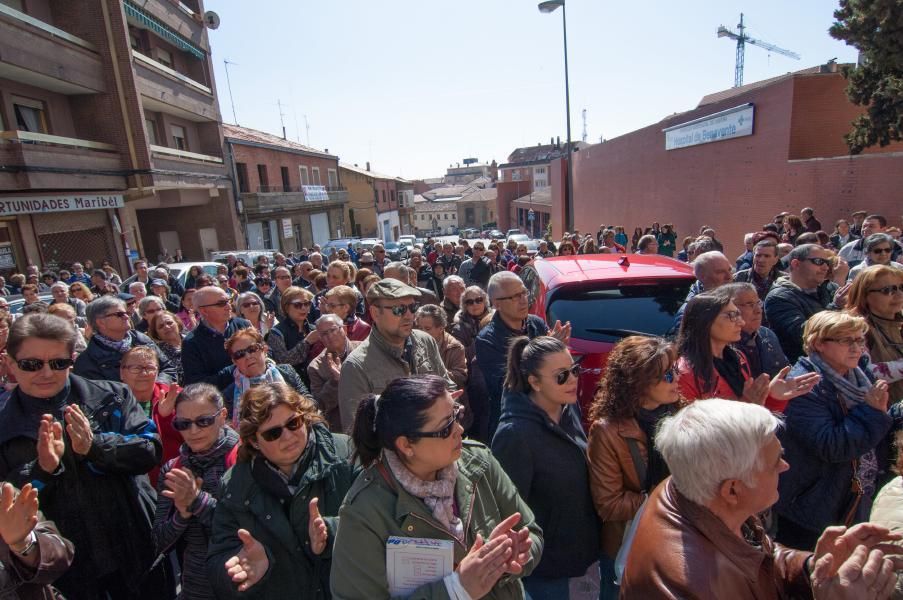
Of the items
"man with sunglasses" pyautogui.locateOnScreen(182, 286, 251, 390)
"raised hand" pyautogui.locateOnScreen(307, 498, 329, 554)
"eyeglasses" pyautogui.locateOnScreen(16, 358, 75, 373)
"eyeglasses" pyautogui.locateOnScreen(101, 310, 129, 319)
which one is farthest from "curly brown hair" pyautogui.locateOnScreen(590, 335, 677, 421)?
"eyeglasses" pyautogui.locateOnScreen(101, 310, 129, 319)

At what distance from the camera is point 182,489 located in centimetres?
220

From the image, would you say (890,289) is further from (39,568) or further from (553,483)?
(39,568)

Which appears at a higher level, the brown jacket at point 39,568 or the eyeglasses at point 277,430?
the eyeglasses at point 277,430

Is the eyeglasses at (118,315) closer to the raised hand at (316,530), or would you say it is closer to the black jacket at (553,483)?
the raised hand at (316,530)

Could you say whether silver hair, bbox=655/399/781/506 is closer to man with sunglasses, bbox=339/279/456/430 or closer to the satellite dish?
man with sunglasses, bbox=339/279/456/430

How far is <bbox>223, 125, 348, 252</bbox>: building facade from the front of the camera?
82.1 feet

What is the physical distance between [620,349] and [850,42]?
45.9 ft

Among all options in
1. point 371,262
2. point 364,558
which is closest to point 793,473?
point 364,558

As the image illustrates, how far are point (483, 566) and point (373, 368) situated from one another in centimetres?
161

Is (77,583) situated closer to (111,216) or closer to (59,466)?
(59,466)

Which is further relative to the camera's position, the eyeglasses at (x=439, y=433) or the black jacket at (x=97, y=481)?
the black jacket at (x=97, y=481)

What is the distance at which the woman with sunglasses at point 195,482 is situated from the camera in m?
2.23

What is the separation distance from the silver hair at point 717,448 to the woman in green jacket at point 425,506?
0.56 meters

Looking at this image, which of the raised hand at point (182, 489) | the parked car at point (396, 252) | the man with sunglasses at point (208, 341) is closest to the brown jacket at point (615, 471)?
the raised hand at point (182, 489)
